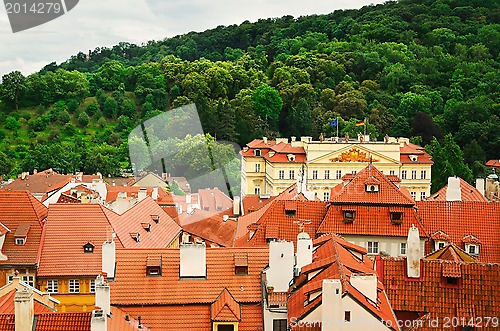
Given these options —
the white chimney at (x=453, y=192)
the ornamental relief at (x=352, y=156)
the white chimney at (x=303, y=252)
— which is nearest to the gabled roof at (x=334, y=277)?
the white chimney at (x=303, y=252)

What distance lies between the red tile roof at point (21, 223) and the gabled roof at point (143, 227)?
111 inches

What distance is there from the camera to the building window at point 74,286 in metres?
27.6

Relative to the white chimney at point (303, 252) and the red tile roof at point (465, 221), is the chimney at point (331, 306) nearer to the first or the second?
the white chimney at point (303, 252)

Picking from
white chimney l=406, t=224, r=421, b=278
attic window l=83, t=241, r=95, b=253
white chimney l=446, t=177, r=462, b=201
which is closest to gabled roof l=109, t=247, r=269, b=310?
white chimney l=406, t=224, r=421, b=278

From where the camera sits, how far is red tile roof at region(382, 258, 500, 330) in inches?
819

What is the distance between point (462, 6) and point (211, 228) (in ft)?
417

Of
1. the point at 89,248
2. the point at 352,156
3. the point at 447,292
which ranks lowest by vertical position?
the point at 447,292

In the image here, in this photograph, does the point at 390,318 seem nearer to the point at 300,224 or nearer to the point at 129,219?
the point at 300,224

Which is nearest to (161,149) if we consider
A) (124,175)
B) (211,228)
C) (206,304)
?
(124,175)

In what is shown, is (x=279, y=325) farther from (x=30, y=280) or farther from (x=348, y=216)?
(x=348, y=216)

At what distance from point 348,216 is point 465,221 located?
478 centimetres

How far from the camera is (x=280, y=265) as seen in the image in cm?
2166

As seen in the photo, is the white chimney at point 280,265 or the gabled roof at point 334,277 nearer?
the gabled roof at point 334,277

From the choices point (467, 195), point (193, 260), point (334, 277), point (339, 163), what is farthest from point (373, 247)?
point (339, 163)
